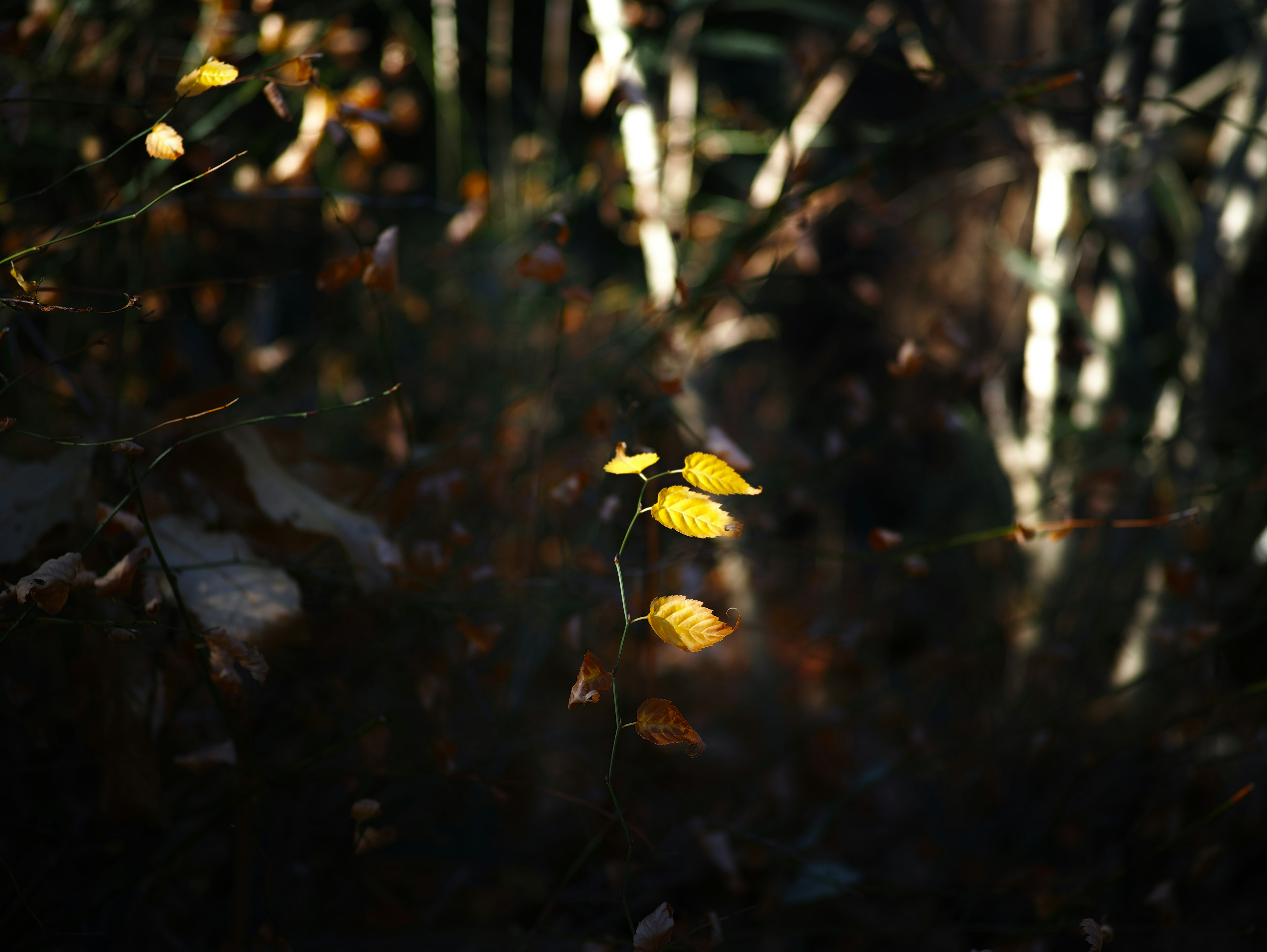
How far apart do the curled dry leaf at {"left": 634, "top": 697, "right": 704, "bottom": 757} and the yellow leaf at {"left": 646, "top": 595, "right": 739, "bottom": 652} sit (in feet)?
0.18

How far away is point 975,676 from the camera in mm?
1385

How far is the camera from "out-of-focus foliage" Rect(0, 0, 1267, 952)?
29.2 inches

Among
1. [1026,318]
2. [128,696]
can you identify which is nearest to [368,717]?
[128,696]

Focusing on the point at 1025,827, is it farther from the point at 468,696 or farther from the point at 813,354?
the point at 813,354

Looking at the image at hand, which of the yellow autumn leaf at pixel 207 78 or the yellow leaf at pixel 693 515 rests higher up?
the yellow autumn leaf at pixel 207 78

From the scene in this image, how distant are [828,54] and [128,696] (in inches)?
42.6

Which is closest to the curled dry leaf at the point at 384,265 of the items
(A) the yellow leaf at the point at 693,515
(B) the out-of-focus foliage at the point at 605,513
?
(B) the out-of-focus foliage at the point at 605,513

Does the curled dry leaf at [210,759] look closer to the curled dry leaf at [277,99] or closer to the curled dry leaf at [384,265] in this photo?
the curled dry leaf at [384,265]

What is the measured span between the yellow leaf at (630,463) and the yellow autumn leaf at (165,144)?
0.40 metres

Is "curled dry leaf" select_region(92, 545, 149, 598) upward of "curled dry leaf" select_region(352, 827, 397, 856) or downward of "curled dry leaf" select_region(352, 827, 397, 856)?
upward

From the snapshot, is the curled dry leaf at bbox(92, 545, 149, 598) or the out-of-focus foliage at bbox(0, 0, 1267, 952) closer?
the curled dry leaf at bbox(92, 545, 149, 598)

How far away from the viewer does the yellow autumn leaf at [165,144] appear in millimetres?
614

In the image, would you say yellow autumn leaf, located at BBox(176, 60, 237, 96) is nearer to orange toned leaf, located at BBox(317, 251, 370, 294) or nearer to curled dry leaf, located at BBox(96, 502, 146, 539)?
orange toned leaf, located at BBox(317, 251, 370, 294)

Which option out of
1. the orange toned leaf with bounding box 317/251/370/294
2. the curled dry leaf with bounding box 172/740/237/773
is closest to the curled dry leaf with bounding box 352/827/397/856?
the curled dry leaf with bounding box 172/740/237/773
